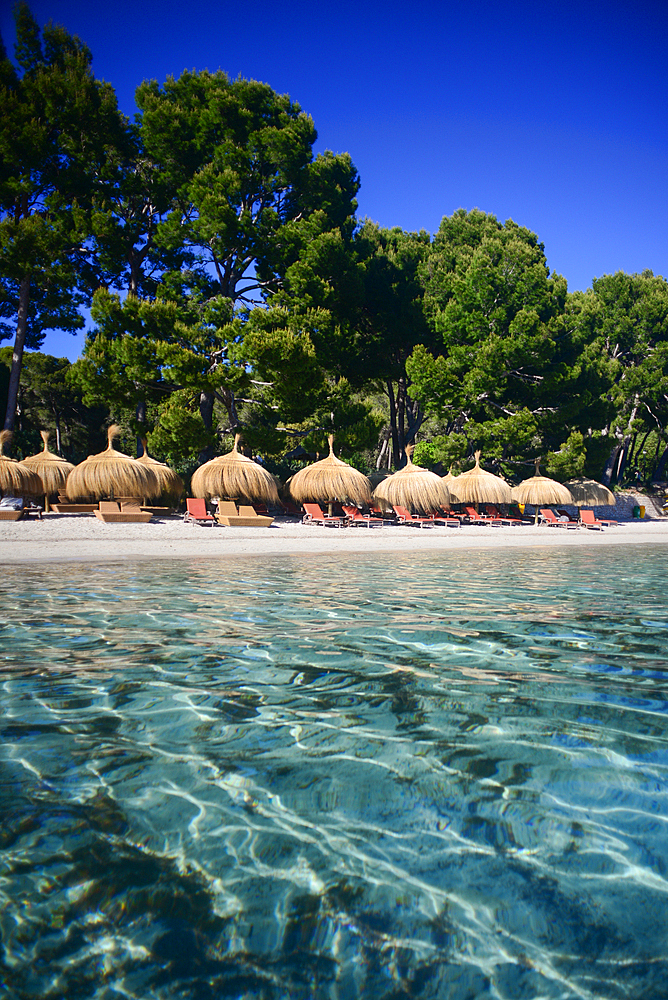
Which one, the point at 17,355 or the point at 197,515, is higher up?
the point at 17,355

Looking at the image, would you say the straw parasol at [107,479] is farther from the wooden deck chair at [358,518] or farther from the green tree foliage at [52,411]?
the green tree foliage at [52,411]

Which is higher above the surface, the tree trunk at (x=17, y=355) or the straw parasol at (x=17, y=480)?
the tree trunk at (x=17, y=355)

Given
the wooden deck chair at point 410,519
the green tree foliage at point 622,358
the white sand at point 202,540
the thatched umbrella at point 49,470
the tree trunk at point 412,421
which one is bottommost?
the white sand at point 202,540

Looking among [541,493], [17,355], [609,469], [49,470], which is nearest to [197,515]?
[49,470]

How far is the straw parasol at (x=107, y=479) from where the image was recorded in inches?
677

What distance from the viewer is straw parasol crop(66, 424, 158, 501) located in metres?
17.2

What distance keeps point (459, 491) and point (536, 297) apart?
10193 mm

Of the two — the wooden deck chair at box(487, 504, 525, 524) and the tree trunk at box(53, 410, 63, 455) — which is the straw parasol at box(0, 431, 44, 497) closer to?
the tree trunk at box(53, 410, 63, 455)

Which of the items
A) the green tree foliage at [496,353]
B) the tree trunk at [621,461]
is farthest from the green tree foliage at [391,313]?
the tree trunk at [621,461]

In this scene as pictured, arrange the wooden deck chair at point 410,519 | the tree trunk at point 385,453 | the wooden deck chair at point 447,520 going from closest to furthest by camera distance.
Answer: the wooden deck chair at point 410,519 < the wooden deck chair at point 447,520 < the tree trunk at point 385,453

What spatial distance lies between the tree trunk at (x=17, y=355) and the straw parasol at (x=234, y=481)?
28.6ft

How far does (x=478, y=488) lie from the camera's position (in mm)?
23250

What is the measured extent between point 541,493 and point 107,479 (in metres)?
17.1

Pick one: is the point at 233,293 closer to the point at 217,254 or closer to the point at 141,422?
the point at 217,254
